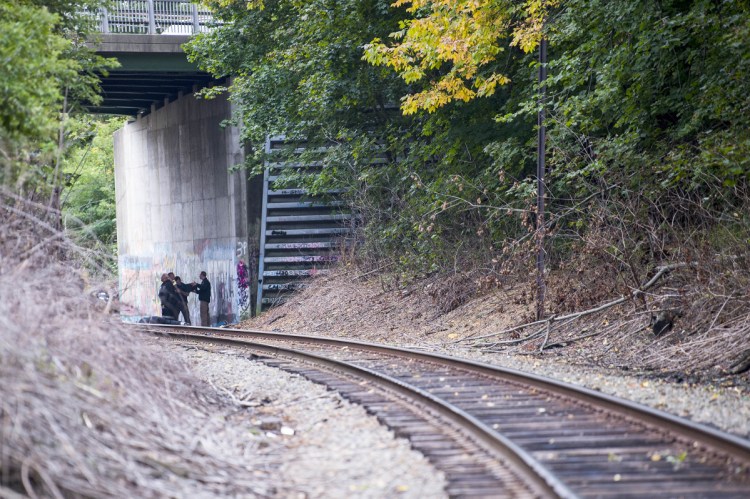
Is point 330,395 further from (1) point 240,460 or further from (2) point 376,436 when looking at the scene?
(1) point 240,460

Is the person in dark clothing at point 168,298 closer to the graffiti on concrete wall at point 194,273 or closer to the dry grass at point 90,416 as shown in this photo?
the graffiti on concrete wall at point 194,273

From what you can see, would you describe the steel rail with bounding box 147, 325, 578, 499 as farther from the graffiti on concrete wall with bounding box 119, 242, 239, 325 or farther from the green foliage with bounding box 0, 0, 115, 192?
the graffiti on concrete wall with bounding box 119, 242, 239, 325

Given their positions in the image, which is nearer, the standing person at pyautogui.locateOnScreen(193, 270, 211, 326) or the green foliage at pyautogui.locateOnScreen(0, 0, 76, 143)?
the green foliage at pyautogui.locateOnScreen(0, 0, 76, 143)

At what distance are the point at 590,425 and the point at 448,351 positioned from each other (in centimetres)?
769

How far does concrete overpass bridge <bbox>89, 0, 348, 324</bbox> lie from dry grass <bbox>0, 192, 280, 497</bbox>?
63.6 ft

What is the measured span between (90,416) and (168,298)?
2188cm

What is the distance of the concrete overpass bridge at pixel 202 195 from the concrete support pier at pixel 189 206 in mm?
37

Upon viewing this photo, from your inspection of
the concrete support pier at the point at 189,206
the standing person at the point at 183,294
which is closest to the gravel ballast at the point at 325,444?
the standing person at the point at 183,294

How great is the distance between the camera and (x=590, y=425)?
8367 mm

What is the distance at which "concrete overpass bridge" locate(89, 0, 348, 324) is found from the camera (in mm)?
29594

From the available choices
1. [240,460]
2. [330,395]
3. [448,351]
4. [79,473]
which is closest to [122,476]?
[79,473]

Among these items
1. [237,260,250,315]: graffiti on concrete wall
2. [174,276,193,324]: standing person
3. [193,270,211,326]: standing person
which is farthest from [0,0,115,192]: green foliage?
[237,260,250,315]: graffiti on concrete wall

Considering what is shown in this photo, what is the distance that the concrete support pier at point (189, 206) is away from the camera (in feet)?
102

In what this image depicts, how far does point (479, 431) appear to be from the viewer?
820cm
